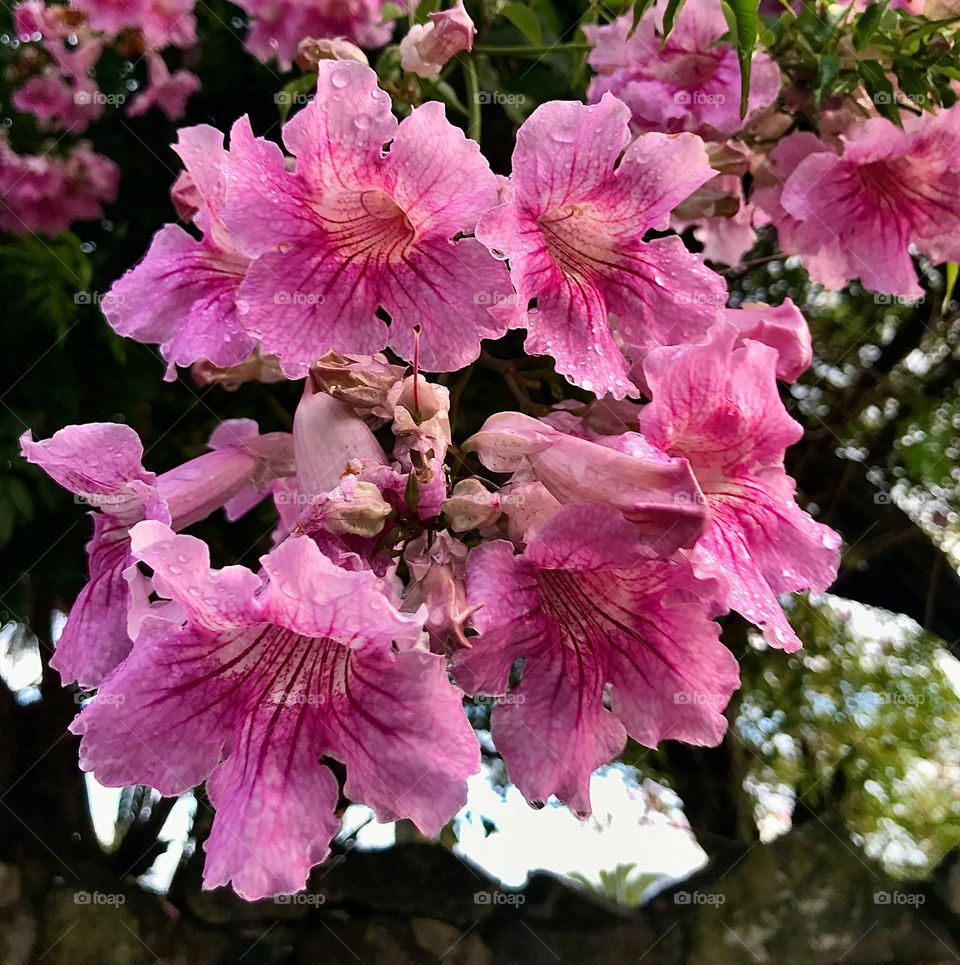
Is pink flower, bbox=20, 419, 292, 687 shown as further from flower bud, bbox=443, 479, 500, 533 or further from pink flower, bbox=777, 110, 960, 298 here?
pink flower, bbox=777, 110, 960, 298

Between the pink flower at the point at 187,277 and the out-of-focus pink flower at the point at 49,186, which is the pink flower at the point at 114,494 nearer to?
the pink flower at the point at 187,277

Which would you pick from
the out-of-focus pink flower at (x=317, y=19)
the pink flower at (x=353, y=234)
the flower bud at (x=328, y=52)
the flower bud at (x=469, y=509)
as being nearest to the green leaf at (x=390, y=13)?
the out-of-focus pink flower at (x=317, y=19)

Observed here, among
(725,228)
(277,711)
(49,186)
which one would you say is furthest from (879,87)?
(49,186)

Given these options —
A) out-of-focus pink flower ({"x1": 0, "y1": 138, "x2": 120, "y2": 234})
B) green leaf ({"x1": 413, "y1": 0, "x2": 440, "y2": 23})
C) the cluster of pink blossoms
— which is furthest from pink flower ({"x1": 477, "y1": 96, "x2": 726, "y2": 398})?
out-of-focus pink flower ({"x1": 0, "y1": 138, "x2": 120, "y2": 234})

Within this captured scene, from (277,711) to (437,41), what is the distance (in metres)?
0.42

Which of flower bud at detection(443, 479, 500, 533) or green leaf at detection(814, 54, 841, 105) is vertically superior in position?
green leaf at detection(814, 54, 841, 105)

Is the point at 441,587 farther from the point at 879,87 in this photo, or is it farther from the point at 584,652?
the point at 879,87

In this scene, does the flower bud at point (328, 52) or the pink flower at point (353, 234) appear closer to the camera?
the pink flower at point (353, 234)

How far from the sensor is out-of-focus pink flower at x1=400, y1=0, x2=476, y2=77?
1.69 feet

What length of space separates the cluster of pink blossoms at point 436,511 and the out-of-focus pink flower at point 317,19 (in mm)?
322

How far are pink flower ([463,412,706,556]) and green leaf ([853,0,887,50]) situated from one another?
360 millimetres

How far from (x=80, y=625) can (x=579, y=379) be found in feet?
0.99

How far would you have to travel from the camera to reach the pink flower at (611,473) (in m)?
0.36

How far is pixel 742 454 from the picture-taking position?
443mm
